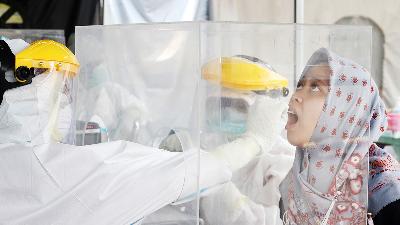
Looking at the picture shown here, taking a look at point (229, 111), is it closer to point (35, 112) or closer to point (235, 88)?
point (235, 88)

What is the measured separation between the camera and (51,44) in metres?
1.19

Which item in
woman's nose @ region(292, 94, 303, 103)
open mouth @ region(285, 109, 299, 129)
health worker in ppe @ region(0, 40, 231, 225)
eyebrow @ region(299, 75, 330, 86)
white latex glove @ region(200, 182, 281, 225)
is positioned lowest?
white latex glove @ region(200, 182, 281, 225)

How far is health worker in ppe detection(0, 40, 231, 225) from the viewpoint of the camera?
1.05 m

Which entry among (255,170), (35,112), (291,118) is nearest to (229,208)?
(255,170)

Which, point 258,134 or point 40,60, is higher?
point 40,60

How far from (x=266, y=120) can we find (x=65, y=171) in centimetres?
37

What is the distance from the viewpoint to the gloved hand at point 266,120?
1.09 m

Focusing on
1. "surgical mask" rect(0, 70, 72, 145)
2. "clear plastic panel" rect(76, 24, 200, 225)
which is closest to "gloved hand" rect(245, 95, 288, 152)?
"clear plastic panel" rect(76, 24, 200, 225)

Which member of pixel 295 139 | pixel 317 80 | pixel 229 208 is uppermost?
pixel 317 80

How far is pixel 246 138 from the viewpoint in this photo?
108 cm

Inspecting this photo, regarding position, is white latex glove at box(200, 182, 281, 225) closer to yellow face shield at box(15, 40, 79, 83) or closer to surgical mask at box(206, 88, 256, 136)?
surgical mask at box(206, 88, 256, 136)

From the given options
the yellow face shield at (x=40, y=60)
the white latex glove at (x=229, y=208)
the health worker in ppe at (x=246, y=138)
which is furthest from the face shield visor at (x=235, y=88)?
the yellow face shield at (x=40, y=60)

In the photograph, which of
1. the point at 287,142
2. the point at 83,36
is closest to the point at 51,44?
the point at 83,36

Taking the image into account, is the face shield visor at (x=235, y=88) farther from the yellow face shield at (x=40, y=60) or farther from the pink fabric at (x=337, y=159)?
the yellow face shield at (x=40, y=60)
